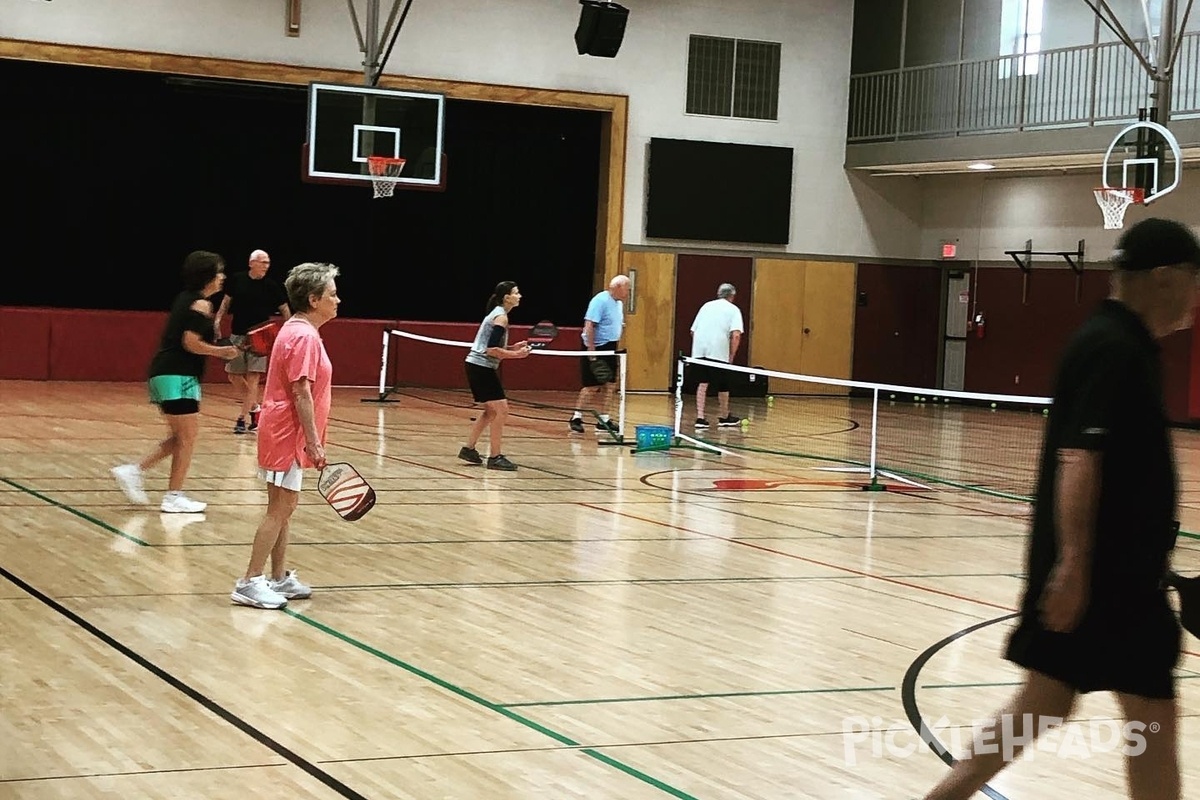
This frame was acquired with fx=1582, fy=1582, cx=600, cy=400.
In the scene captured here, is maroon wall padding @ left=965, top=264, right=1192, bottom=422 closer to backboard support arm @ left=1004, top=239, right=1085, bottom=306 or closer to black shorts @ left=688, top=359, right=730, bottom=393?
backboard support arm @ left=1004, top=239, right=1085, bottom=306

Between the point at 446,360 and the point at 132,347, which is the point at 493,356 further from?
the point at 446,360

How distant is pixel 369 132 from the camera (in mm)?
21281

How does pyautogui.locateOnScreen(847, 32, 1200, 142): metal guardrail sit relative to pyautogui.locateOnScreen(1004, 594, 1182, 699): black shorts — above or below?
above

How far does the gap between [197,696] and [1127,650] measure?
378 centimetres

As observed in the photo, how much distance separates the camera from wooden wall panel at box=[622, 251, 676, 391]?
27984 mm

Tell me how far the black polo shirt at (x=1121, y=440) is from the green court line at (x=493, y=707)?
190 cm

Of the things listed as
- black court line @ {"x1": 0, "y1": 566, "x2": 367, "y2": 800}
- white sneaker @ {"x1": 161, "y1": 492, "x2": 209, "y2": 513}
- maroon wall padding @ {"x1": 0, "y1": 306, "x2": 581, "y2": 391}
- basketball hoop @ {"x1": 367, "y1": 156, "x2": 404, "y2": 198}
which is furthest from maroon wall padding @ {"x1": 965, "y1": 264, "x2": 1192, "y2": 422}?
black court line @ {"x1": 0, "y1": 566, "x2": 367, "y2": 800}

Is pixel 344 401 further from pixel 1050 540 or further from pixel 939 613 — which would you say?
pixel 1050 540

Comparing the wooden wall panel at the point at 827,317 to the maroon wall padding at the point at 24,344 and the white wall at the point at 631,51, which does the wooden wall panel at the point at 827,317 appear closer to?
the white wall at the point at 631,51

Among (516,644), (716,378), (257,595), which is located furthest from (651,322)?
(516,644)

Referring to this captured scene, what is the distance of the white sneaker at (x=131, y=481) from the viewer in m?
11.3

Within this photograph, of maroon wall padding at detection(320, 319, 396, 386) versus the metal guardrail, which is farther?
maroon wall padding at detection(320, 319, 396, 386)

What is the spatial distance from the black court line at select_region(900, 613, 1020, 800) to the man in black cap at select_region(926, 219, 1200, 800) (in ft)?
3.41

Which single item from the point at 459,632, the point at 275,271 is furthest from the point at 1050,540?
the point at 275,271
